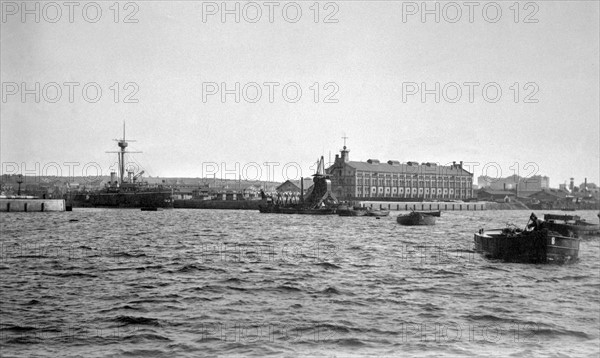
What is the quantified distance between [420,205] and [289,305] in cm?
8823

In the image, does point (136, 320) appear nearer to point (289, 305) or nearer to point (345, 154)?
point (289, 305)

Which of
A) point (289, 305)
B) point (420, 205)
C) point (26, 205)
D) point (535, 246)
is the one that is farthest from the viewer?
point (420, 205)

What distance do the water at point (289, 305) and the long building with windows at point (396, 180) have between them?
77417mm

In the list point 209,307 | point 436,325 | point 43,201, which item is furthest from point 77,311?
point 43,201

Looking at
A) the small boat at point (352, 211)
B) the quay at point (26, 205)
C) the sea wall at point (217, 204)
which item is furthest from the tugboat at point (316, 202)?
the quay at point (26, 205)

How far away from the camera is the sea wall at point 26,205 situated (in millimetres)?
68938

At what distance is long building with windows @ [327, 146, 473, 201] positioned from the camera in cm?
10350

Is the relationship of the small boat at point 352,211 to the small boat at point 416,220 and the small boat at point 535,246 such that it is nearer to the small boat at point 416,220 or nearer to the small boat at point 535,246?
the small boat at point 416,220

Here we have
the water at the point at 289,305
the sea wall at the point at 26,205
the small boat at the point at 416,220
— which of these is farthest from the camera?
the sea wall at the point at 26,205

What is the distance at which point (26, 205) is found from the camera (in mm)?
70375

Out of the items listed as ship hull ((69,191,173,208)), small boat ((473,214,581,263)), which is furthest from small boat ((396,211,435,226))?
ship hull ((69,191,173,208))

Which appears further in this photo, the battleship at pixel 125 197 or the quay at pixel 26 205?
the battleship at pixel 125 197

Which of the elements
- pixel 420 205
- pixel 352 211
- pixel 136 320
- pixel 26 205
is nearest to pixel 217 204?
pixel 420 205

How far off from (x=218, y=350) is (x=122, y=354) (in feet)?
6.13
